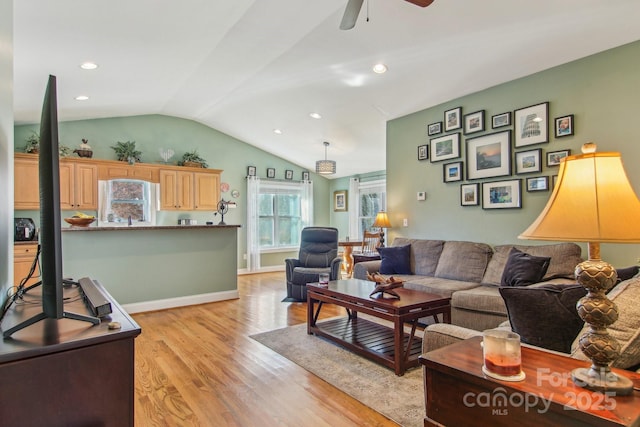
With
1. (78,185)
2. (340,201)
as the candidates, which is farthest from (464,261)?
(78,185)

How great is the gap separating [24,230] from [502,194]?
5910 mm

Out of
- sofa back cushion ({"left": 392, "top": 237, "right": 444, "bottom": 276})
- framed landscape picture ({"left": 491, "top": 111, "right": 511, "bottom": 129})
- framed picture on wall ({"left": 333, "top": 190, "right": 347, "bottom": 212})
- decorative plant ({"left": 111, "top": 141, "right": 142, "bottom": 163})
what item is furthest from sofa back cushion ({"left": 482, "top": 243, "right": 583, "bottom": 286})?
decorative plant ({"left": 111, "top": 141, "right": 142, "bottom": 163})

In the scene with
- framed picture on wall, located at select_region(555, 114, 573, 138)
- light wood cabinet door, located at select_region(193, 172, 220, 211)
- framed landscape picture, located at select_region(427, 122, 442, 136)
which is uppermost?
framed landscape picture, located at select_region(427, 122, 442, 136)

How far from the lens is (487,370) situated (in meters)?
1.24

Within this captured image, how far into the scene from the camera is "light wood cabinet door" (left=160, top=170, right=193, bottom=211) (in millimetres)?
6398

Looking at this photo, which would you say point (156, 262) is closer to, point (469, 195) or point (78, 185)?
point (78, 185)

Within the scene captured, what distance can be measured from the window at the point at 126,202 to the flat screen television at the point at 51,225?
17.7ft

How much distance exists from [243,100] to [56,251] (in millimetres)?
5036

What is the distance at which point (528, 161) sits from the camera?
152 inches

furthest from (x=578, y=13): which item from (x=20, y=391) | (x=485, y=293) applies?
(x=20, y=391)

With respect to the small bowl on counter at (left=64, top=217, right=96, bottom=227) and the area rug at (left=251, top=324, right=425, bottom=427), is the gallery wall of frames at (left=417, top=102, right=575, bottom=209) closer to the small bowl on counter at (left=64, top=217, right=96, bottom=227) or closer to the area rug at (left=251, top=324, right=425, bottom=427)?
the area rug at (left=251, top=324, right=425, bottom=427)

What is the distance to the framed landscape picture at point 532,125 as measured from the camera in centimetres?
372

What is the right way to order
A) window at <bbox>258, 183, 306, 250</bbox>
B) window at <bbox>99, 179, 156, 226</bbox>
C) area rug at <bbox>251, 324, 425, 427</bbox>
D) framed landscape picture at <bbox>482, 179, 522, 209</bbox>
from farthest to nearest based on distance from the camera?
window at <bbox>258, 183, 306, 250</bbox>
window at <bbox>99, 179, 156, 226</bbox>
framed landscape picture at <bbox>482, 179, 522, 209</bbox>
area rug at <bbox>251, 324, 425, 427</bbox>

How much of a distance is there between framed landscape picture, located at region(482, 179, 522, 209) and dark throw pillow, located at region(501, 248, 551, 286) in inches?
36.6
